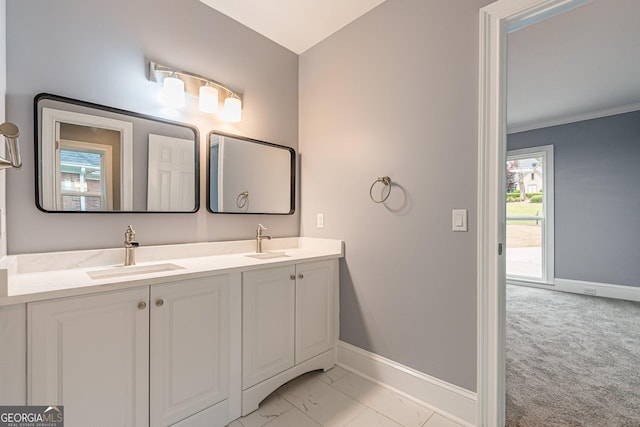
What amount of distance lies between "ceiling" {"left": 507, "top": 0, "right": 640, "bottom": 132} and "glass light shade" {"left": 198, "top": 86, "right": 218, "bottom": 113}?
2395 millimetres

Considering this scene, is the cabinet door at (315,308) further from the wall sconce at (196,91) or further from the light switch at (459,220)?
the wall sconce at (196,91)

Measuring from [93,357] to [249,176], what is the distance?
141 cm

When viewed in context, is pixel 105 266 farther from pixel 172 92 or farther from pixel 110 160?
pixel 172 92

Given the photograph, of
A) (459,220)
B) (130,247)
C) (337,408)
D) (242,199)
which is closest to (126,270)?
(130,247)

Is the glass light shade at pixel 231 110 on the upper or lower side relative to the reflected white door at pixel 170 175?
upper

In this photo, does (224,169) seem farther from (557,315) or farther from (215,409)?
(557,315)

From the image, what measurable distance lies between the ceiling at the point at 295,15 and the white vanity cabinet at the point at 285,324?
1.77 metres

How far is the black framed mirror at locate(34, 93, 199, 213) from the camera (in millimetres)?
1392

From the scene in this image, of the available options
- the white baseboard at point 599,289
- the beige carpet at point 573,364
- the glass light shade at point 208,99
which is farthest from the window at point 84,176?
the white baseboard at point 599,289

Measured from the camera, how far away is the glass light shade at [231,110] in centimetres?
198

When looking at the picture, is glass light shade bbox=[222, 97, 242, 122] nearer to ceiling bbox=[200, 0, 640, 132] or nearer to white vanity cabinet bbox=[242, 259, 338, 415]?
ceiling bbox=[200, 0, 640, 132]

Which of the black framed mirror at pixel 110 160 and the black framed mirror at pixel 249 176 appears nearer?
the black framed mirror at pixel 110 160

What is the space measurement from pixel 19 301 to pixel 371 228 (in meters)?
1.72

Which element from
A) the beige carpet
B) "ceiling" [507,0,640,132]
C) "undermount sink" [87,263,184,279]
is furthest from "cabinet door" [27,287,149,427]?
"ceiling" [507,0,640,132]
